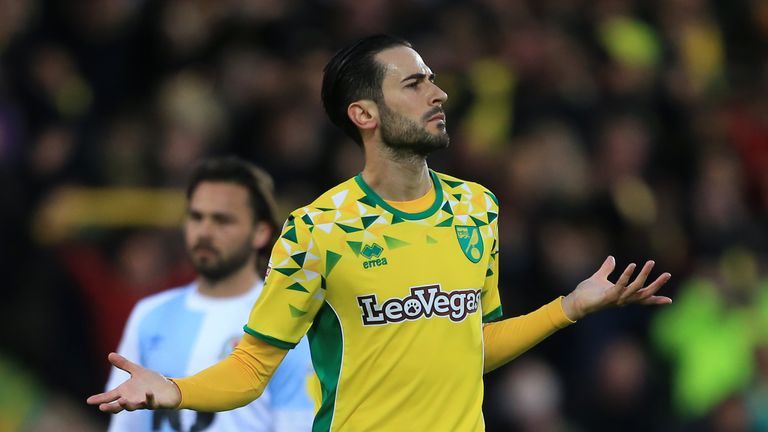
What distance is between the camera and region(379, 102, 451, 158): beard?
4.85m

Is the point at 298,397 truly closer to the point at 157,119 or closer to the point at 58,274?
the point at 58,274

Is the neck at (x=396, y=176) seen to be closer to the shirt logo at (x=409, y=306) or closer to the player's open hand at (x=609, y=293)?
the shirt logo at (x=409, y=306)

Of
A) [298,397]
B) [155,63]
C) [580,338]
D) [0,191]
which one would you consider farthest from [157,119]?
[298,397]

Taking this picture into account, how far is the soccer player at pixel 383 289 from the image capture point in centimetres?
474

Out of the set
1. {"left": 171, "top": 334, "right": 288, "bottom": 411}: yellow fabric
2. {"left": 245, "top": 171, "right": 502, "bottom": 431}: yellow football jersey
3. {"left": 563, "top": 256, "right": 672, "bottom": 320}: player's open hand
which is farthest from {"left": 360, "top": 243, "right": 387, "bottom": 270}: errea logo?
{"left": 563, "top": 256, "right": 672, "bottom": 320}: player's open hand

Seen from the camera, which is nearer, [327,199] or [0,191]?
[327,199]

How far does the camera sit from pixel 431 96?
488cm

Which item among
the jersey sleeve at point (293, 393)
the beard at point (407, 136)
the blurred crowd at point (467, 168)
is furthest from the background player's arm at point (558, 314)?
the blurred crowd at point (467, 168)

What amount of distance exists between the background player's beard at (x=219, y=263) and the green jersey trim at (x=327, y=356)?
5.01 feet

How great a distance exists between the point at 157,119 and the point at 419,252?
20.2 ft

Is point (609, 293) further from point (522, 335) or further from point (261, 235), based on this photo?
point (261, 235)

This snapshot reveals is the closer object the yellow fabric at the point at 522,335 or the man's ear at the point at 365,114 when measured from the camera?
the man's ear at the point at 365,114

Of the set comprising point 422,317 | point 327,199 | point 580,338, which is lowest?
point 580,338

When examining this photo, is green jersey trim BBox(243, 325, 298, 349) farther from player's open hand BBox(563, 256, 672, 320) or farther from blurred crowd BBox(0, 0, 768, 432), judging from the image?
blurred crowd BBox(0, 0, 768, 432)
